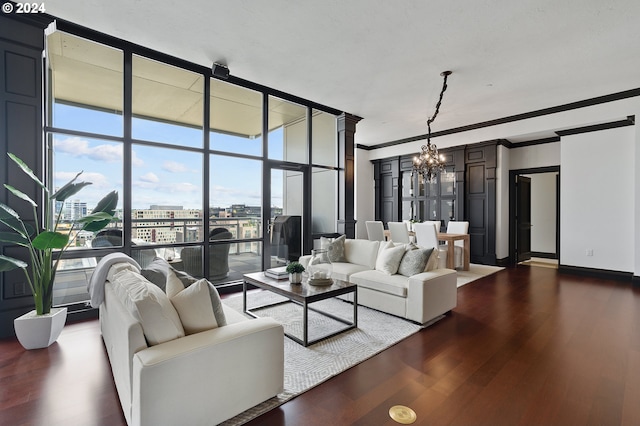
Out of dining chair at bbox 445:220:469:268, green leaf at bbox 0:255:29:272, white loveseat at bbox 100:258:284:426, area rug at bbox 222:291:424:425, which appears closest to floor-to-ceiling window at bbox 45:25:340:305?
green leaf at bbox 0:255:29:272

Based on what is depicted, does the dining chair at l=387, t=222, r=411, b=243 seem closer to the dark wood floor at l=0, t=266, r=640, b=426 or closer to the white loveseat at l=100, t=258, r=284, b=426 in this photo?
the dark wood floor at l=0, t=266, r=640, b=426

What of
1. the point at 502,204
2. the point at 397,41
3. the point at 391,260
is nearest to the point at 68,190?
the point at 391,260

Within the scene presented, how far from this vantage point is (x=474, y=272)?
601 cm

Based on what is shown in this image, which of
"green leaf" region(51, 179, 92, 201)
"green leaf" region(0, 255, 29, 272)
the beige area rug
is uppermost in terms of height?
"green leaf" region(51, 179, 92, 201)

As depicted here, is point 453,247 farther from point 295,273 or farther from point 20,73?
point 20,73

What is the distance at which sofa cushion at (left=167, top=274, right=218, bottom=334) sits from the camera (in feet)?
5.79

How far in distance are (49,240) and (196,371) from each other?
1.89 metres

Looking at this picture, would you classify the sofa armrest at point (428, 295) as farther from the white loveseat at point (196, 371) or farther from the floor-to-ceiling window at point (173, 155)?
the floor-to-ceiling window at point (173, 155)

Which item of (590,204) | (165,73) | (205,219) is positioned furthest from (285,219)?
(590,204)

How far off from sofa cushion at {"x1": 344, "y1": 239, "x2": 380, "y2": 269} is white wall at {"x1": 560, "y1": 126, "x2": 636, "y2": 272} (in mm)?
4318

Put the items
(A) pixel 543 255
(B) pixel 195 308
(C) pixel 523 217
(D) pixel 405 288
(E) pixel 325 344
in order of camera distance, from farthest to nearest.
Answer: (A) pixel 543 255, (C) pixel 523 217, (D) pixel 405 288, (E) pixel 325 344, (B) pixel 195 308

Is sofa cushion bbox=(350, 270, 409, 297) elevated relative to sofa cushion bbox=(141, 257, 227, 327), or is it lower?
lower

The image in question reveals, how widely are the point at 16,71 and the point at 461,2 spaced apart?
4275mm

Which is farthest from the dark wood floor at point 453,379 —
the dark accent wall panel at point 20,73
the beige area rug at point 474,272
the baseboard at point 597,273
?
the baseboard at point 597,273
